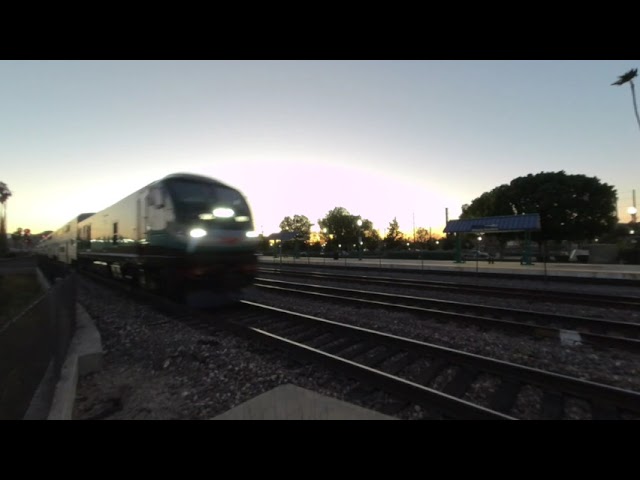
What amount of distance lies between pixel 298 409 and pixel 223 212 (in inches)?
271

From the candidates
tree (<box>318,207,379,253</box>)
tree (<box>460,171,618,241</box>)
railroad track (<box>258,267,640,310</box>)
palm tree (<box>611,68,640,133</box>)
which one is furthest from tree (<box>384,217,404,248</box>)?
railroad track (<box>258,267,640,310</box>)

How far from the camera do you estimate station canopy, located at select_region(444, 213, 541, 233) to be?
23188 millimetres

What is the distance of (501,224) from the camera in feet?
81.3

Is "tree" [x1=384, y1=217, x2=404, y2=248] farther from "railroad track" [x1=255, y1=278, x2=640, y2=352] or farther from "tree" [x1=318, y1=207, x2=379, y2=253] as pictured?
"railroad track" [x1=255, y1=278, x2=640, y2=352]

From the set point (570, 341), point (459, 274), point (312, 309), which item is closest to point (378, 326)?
point (312, 309)

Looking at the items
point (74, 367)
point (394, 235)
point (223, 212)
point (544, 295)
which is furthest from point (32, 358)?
point (394, 235)

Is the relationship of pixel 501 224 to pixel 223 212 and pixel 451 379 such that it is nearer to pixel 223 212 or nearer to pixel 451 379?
pixel 223 212

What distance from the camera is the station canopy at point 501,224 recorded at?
23.2 metres

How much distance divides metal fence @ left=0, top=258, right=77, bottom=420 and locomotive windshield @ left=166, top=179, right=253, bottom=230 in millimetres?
3405

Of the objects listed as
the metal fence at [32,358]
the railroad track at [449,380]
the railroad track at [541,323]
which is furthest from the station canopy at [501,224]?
the metal fence at [32,358]

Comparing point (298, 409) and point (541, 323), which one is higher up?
point (298, 409)

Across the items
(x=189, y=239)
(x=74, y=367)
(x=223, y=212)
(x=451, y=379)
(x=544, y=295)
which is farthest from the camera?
(x=544, y=295)
